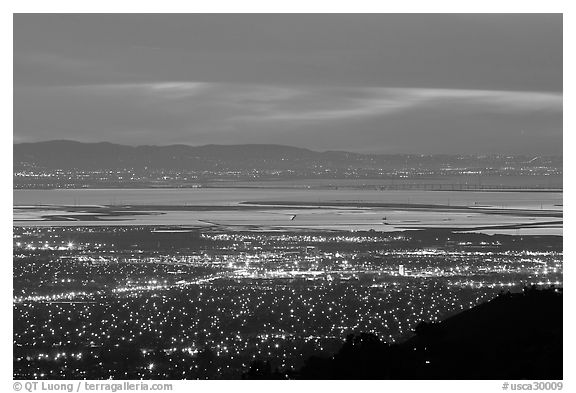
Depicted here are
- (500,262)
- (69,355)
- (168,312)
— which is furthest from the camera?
(500,262)
